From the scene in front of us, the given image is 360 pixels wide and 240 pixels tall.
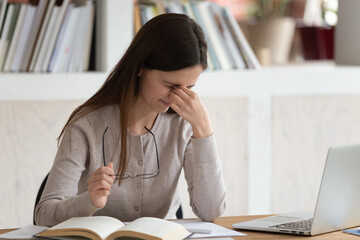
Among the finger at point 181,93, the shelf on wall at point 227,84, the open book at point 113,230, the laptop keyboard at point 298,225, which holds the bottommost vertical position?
the laptop keyboard at point 298,225

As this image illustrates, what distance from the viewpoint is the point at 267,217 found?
2000 mm

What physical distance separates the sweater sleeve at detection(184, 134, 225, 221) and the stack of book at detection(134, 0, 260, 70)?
1.28m

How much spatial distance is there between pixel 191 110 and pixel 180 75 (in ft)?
0.36

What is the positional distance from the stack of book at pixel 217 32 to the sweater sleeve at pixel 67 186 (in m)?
1.34

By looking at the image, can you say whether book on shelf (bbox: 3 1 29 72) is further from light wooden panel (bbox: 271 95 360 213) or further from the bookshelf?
light wooden panel (bbox: 271 95 360 213)

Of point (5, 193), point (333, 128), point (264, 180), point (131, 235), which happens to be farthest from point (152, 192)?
point (333, 128)

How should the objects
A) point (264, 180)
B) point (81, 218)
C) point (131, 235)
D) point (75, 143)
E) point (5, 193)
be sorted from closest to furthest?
point (131, 235) → point (81, 218) → point (75, 143) → point (5, 193) → point (264, 180)

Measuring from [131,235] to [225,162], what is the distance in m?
1.73

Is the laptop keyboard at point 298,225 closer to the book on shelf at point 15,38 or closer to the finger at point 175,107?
the finger at point 175,107

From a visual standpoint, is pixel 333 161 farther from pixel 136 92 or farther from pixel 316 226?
pixel 136 92

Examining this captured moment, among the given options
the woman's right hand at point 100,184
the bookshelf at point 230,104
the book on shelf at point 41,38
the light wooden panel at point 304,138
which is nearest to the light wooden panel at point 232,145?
the bookshelf at point 230,104

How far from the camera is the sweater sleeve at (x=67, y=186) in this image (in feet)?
6.01

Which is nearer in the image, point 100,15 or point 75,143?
point 75,143

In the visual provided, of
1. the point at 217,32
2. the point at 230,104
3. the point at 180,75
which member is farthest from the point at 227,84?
the point at 180,75
